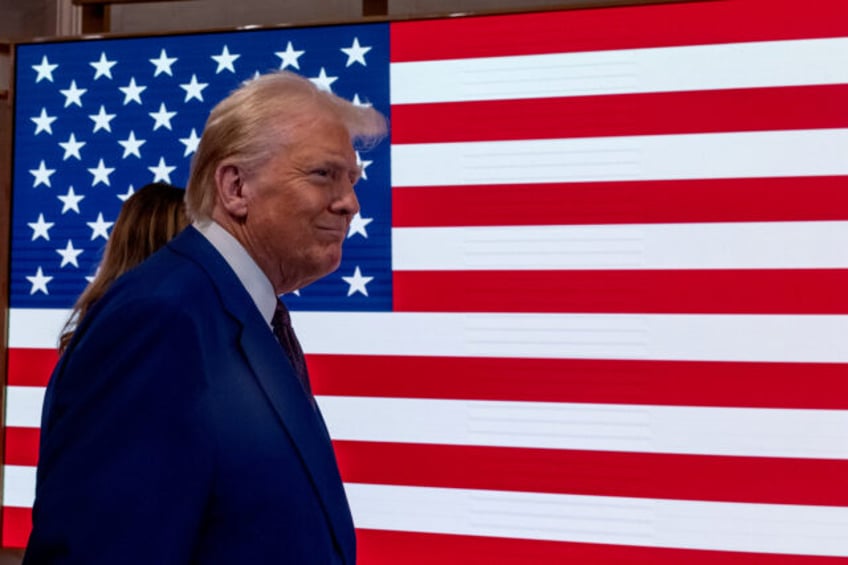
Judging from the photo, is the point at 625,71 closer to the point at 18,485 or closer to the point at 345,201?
the point at 345,201

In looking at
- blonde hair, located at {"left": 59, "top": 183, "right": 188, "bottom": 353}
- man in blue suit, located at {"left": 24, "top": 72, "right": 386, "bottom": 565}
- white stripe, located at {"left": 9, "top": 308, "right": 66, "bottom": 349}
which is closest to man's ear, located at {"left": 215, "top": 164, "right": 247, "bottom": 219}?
man in blue suit, located at {"left": 24, "top": 72, "right": 386, "bottom": 565}

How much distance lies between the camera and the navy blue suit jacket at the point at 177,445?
0.57 metres

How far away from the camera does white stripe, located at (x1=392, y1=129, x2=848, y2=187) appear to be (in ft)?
5.27

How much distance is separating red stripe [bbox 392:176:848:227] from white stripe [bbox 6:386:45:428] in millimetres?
1062

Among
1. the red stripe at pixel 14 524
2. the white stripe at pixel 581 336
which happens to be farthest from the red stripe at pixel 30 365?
the white stripe at pixel 581 336

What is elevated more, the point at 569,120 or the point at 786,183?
the point at 569,120

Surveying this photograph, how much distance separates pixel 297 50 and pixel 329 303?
2.08 feet

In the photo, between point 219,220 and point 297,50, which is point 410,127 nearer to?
point 297,50

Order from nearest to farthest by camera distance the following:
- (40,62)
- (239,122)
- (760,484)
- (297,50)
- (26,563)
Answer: (26,563), (239,122), (760,484), (297,50), (40,62)

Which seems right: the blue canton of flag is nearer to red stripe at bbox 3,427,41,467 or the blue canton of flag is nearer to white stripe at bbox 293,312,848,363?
white stripe at bbox 293,312,848,363

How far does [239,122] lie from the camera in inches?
29.7

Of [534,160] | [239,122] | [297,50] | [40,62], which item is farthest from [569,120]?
[40,62]

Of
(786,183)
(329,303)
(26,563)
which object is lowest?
(26,563)

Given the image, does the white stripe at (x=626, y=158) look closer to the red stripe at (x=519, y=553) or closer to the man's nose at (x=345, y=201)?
the red stripe at (x=519, y=553)
